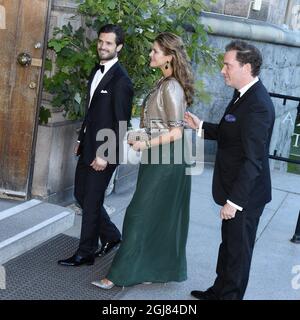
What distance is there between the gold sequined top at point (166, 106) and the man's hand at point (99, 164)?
1.57 ft

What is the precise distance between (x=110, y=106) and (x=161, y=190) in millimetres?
750

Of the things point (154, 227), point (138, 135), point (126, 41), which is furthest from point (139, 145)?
point (126, 41)

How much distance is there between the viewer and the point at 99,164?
163 inches

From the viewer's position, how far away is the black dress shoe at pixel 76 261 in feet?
14.1

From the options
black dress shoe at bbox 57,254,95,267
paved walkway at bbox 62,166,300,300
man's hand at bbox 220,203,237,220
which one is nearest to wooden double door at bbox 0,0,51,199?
paved walkway at bbox 62,166,300,300

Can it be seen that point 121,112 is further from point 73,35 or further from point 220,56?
point 220,56

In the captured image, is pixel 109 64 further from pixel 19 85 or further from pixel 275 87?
pixel 275 87

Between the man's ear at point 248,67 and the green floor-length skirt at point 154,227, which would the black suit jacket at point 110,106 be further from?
the man's ear at point 248,67

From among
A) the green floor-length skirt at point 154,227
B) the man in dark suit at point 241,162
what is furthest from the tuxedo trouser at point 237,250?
the green floor-length skirt at point 154,227

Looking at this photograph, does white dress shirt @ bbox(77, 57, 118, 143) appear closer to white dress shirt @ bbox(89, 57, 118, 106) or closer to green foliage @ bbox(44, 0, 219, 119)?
white dress shirt @ bbox(89, 57, 118, 106)

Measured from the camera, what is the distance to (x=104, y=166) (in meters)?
4.14

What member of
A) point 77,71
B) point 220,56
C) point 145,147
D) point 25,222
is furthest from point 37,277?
point 220,56

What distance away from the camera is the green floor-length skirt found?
3877 mm

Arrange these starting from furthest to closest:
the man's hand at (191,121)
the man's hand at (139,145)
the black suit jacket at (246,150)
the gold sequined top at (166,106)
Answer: the man's hand at (191,121), the man's hand at (139,145), the gold sequined top at (166,106), the black suit jacket at (246,150)
